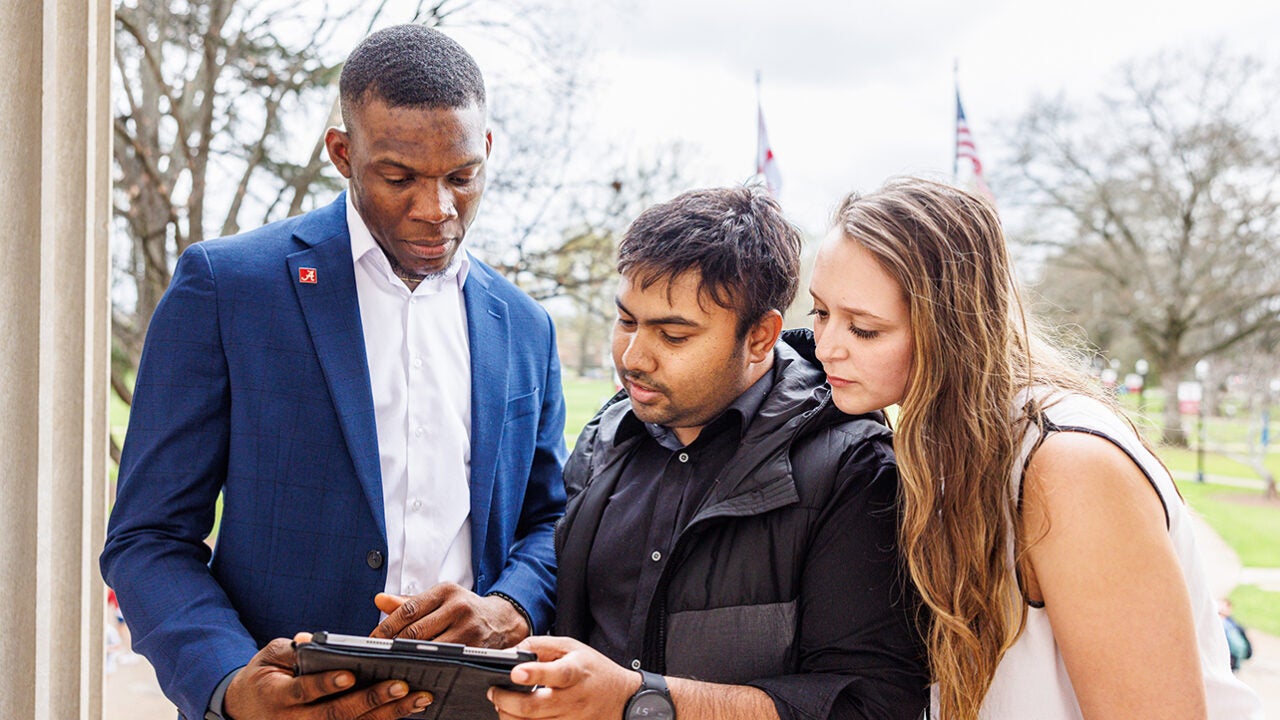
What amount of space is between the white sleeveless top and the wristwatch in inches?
17.0

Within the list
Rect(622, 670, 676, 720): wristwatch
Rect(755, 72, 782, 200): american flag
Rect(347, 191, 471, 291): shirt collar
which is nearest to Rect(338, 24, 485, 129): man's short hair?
Rect(347, 191, 471, 291): shirt collar

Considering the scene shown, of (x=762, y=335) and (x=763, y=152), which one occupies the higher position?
(x=763, y=152)

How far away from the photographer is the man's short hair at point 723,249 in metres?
1.49

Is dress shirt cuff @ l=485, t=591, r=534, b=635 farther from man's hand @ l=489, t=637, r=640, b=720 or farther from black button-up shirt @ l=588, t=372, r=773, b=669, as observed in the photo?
man's hand @ l=489, t=637, r=640, b=720

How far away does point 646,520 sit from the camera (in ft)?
4.93

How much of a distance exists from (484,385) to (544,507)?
27 cm

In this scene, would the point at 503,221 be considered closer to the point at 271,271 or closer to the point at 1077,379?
the point at 271,271

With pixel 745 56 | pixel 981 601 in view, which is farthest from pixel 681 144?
pixel 981 601

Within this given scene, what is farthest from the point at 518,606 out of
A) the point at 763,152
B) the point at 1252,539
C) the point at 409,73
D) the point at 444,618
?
the point at 1252,539

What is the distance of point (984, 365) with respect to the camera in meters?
1.34

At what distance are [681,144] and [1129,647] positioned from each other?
2.61 meters

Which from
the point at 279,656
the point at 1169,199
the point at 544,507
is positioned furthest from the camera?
the point at 1169,199

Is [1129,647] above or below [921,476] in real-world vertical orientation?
below

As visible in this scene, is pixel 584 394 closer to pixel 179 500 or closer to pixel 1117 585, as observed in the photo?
pixel 179 500
